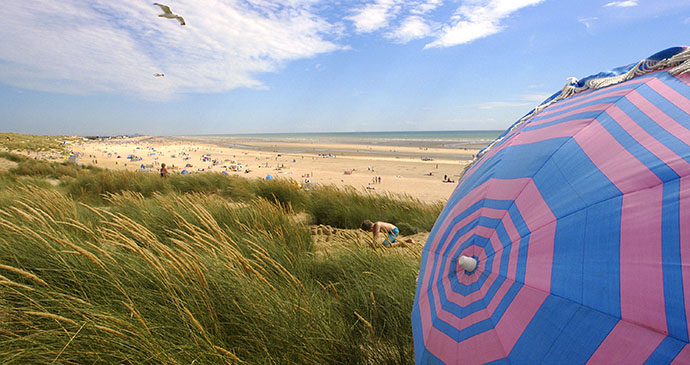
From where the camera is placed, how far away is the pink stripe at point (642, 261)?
2.07 feet

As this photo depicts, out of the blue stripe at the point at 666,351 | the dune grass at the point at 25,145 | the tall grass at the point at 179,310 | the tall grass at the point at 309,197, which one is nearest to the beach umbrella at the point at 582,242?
the blue stripe at the point at 666,351

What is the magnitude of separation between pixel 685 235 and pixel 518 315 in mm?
386

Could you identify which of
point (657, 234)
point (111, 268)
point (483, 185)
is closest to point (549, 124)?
point (483, 185)

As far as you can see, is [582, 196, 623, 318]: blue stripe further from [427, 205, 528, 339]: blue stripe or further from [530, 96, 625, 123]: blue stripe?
→ [530, 96, 625, 123]: blue stripe

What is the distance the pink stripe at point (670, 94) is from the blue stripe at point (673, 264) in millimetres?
324

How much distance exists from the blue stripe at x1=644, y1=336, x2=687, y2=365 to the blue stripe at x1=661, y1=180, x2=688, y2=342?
12 mm

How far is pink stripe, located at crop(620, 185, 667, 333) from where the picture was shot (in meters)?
0.63

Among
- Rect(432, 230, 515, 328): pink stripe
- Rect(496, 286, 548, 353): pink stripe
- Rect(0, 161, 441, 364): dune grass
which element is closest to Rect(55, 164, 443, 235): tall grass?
Rect(0, 161, 441, 364): dune grass

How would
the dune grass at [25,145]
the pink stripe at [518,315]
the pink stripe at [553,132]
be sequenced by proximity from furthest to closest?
1. the dune grass at [25,145]
2. the pink stripe at [553,132]
3. the pink stripe at [518,315]

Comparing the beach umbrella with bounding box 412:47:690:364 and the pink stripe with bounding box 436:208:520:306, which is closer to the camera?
the beach umbrella with bounding box 412:47:690:364

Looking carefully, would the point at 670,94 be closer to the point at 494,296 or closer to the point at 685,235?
the point at 685,235

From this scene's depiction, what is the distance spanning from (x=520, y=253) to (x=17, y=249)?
3.25 meters

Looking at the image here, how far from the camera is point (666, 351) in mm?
594

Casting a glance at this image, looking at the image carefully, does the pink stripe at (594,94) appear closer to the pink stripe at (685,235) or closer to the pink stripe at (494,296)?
the pink stripe at (685,235)
